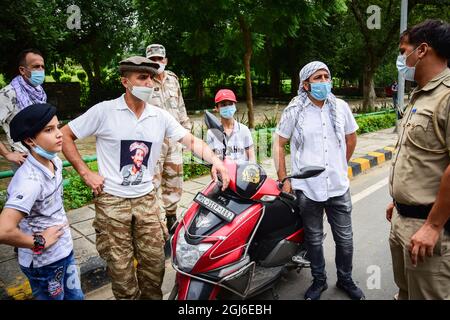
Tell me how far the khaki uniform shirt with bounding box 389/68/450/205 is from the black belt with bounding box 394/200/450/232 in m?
0.03

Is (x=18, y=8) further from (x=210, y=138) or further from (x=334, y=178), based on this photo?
(x=334, y=178)

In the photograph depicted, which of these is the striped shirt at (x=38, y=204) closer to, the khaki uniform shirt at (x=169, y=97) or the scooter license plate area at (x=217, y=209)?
the scooter license plate area at (x=217, y=209)

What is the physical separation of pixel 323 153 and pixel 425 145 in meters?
0.97

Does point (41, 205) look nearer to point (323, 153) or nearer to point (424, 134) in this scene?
point (323, 153)

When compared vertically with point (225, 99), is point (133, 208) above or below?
below

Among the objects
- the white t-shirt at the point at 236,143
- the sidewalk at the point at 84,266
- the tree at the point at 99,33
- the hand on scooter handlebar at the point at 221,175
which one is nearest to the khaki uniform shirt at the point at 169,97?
the white t-shirt at the point at 236,143

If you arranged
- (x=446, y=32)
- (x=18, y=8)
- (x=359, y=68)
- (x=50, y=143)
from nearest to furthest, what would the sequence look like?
(x=446, y=32) < (x=50, y=143) < (x=18, y=8) < (x=359, y=68)

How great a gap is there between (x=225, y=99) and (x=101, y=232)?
6.49 ft

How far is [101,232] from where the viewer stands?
2438mm

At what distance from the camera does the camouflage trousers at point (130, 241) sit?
239cm

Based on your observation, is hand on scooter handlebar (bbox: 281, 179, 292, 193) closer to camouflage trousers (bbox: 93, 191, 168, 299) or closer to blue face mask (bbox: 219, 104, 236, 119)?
camouflage trousers (bbox: 93, 191, 168, 299)

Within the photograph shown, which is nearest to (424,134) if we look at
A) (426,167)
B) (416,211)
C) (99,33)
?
(426,167)

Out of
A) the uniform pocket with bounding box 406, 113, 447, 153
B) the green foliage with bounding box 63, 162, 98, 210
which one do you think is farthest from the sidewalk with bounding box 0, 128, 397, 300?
the uniform pocket with bounding box 406, 113, 447, 153
